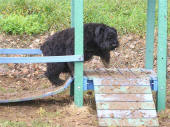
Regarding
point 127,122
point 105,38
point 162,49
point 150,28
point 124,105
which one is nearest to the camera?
point 127,122

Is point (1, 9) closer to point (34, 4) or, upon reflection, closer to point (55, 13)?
point (34, 4)

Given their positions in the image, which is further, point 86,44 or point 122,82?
point 86,44

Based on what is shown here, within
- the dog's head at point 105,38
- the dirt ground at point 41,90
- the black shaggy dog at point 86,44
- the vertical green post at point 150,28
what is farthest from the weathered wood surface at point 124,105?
the vertical green post at point 150,28

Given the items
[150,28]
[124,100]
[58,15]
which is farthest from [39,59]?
[58,15]

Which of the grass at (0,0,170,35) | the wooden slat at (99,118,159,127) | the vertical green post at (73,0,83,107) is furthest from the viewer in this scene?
the grass at (0,0,170,35)

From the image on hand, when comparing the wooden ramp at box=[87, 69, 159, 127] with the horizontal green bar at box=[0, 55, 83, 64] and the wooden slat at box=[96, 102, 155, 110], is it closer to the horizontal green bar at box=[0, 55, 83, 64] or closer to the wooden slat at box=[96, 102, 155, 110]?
the wooden slat at box=[96, 102, 155, 110]

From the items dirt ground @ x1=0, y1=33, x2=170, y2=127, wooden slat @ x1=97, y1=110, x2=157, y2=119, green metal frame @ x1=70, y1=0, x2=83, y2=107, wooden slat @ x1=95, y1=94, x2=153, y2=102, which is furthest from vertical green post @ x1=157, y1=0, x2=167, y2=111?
green metal frame @ x1=70, y1=0, x2=83, y2=107

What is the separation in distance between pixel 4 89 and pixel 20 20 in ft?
11.6

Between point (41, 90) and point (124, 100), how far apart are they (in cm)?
189

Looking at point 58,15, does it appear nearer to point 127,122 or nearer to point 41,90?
point 41,90

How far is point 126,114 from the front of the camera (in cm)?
555

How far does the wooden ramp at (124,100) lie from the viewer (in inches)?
215

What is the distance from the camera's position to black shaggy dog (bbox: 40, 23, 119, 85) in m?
6.83

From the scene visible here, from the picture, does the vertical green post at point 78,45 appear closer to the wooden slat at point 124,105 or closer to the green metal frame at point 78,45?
the green metal frame at point 78,45
